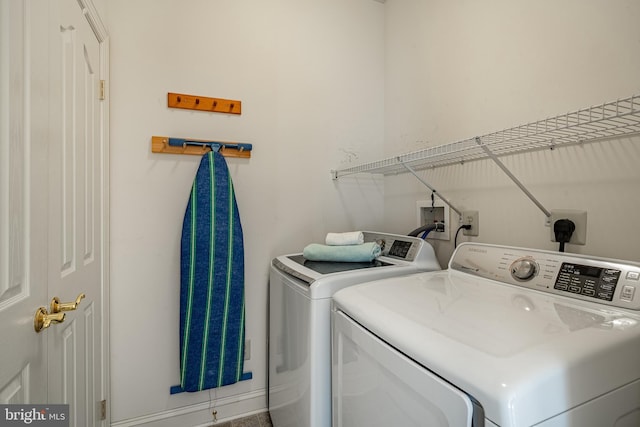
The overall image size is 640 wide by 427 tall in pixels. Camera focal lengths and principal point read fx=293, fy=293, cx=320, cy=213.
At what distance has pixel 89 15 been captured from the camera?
123 cm

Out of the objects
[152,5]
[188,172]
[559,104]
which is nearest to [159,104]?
[188,172]

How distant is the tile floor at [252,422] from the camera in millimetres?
1679

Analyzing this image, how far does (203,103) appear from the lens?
1670 mm

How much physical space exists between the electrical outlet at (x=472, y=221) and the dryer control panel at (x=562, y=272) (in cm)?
23

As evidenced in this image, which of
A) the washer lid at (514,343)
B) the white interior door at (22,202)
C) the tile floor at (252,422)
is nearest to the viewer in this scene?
the washer lid at (514,343)

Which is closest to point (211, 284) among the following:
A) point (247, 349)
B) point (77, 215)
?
point (247, 349)

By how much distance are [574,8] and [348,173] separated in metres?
1.29

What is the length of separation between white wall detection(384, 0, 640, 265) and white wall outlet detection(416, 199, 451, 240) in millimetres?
42

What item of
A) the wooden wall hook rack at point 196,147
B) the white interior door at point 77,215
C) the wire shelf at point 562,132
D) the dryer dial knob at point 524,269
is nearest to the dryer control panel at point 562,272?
the dryer dial knob at point 524,269

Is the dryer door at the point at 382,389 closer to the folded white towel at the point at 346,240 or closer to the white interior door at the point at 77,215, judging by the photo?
the folded white towel at the point at 346,240

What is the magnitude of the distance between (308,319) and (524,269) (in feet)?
2.60

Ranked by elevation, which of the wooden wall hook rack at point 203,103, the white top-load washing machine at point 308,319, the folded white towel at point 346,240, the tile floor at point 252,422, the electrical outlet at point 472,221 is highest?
the wooden wall hook rack at point 203,103

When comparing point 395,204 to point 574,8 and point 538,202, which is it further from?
point 574,8

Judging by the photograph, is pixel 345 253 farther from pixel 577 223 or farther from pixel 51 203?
pixel 51 203
